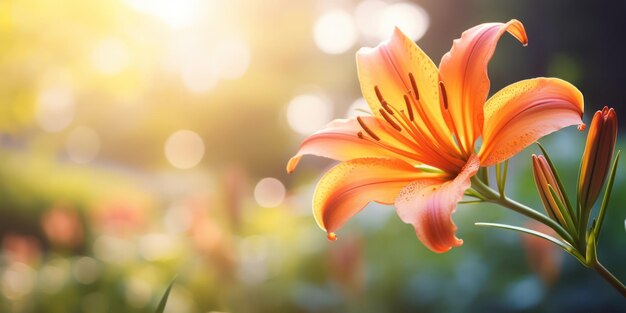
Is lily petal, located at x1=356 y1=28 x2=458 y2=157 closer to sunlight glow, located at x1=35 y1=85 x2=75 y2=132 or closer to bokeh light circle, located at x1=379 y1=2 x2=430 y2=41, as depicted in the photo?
sunlight glow, located at x1=35 y1=85 x2=75 y2=132

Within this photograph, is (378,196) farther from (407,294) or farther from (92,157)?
(92,157)

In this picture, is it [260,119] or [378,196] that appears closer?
[378,196]

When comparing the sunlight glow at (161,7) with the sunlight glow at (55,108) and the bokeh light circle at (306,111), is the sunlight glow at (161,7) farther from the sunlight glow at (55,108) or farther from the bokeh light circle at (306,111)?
the bokeh light circle at (306,111)

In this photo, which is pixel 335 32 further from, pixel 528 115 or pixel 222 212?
pixel 528 115

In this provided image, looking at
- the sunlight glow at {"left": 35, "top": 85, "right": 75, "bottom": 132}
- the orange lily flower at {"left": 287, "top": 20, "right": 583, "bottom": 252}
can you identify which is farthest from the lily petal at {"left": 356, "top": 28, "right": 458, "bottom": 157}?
the sunlight glow at {"left": 35, "top": 85, "right": 75, "bottom": 132}

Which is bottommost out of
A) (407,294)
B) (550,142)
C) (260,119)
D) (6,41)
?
(260,119)

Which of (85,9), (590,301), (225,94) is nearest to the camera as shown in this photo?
(590,301)

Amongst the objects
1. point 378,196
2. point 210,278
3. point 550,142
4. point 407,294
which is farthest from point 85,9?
point 378,196
